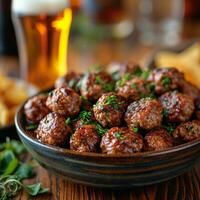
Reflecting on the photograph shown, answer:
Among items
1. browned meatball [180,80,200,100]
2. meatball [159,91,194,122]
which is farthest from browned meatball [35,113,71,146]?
browned meatball [180,80,200,100]

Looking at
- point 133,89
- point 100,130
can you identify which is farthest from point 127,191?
point 133,89

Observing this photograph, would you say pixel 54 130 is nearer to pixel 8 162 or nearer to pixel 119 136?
pixel 119 136

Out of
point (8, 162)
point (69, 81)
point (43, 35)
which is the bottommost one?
point (8, 162)

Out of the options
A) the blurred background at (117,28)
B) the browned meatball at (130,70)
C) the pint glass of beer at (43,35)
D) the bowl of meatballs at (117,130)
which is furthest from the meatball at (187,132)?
the blurred background at (117,28)

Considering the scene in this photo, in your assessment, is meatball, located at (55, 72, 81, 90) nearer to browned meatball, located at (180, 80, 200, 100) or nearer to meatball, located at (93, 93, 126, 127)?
meatball, located at (93, 93, 126, 127)

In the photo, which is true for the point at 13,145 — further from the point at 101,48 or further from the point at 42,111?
the point at 101,48

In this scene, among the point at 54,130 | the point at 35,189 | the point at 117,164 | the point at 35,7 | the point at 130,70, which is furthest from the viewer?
the point at 35,7
